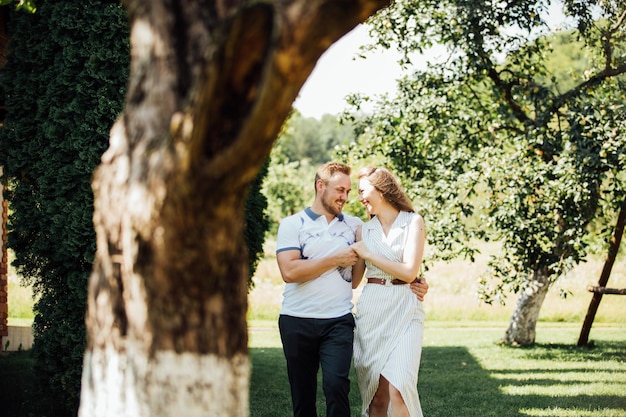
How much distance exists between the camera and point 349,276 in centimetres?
549

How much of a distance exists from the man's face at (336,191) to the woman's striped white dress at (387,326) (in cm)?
31

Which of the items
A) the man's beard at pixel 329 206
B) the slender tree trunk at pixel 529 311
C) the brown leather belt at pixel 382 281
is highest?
the man's beard at pixel 329 206

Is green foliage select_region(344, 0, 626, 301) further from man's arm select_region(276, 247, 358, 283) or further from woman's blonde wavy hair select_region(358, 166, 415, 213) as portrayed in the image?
man's arm select_region(276, 247, 358, 283)

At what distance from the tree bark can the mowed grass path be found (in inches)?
209

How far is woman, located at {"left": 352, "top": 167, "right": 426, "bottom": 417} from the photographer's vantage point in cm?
521

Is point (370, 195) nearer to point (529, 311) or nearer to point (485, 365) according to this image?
point (485, 365)

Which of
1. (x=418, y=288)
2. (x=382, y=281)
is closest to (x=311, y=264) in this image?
(x=382, y=281)

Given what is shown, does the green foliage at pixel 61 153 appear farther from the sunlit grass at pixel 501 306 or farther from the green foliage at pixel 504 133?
the sunlit grass at pixel 501 306

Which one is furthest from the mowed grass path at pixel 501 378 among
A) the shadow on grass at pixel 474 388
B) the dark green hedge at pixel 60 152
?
the dark green hedge at pixel 60 152

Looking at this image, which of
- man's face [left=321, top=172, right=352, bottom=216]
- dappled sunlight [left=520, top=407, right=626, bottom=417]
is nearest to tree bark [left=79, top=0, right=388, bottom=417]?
man's face [left=321, top=172, right=352, bottom=216]

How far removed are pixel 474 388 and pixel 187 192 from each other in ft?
25.8

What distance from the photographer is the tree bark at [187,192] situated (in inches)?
89.2

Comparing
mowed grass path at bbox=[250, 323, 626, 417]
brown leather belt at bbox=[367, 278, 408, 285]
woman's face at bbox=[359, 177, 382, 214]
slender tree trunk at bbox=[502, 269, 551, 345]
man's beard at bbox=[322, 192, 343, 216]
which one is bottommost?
mowed grass path at bbox=[250, 323, 626, 417]

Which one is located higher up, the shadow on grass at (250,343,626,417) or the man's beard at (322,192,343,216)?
the man's beard at (322,192,343,216)
